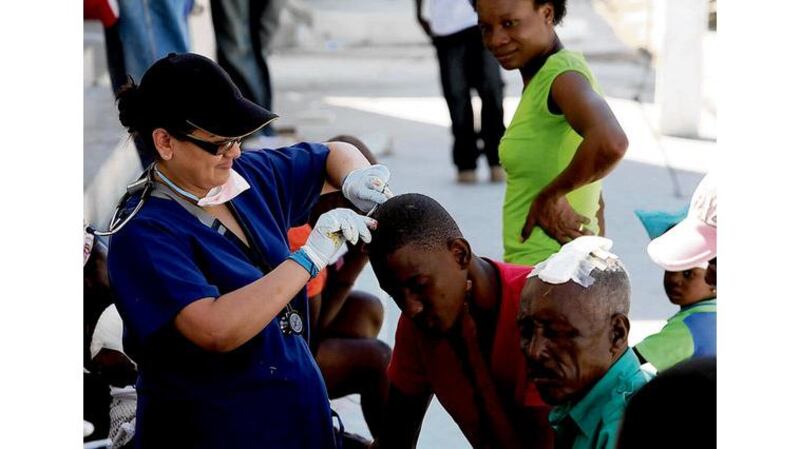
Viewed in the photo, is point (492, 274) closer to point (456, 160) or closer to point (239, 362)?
point (239, 362)

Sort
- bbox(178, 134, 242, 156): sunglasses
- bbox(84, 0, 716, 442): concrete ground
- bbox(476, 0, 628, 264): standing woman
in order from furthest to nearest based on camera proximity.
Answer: bbox(84, 0, 716, 442): concrete ground < bbox(476, 0, 628, 264): standing woman < bbox(178, 134, 242, 156): sunglasses

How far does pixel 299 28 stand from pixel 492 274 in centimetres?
1314

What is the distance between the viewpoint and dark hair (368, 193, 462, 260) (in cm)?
277

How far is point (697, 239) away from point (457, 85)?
4744 millimetres

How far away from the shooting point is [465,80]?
7.85 meters

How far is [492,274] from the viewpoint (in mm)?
2887

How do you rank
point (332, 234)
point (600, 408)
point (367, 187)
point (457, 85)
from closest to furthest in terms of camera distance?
point (600, 408) → point (332, 234) → point (367, 187) → point (457, 85)

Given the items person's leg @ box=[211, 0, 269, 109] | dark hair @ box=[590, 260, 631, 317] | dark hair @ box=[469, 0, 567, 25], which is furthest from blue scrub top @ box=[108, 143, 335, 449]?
person's leg @ box=[211, 0, 269, 109]

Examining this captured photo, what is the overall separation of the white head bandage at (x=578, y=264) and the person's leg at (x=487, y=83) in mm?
4955

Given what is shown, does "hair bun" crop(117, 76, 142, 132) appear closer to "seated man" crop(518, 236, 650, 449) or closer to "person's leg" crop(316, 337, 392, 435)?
"seated man" crop(518, 236, 650, 449)

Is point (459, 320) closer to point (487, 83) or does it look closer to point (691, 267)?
point (691, 267)

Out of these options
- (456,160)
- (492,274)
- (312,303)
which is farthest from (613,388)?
(456,160)

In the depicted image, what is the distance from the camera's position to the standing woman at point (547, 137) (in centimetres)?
345

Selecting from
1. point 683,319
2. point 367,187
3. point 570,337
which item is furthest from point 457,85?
point 570,337
